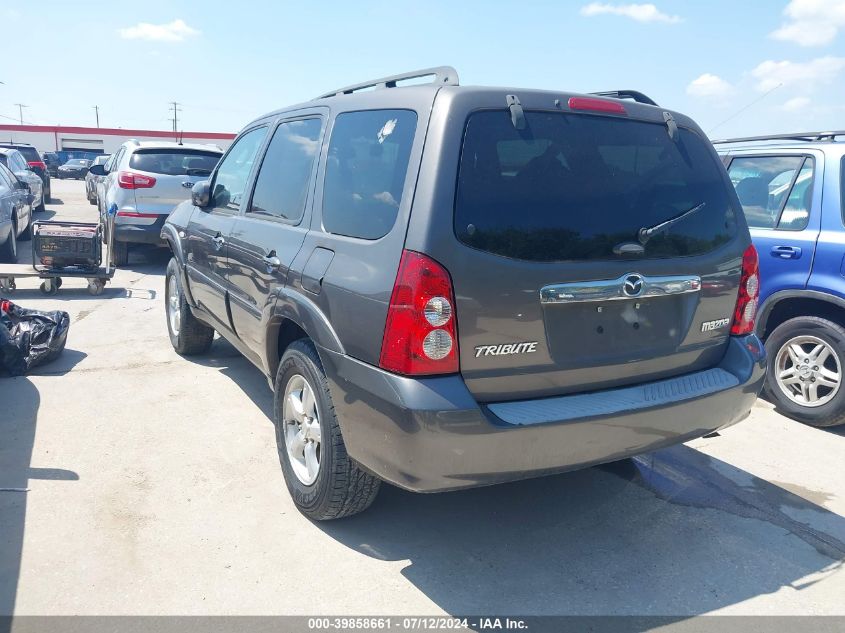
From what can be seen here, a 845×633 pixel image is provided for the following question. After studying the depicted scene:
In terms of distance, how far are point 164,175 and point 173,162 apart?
0.34 metres

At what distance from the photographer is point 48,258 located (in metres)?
7.98

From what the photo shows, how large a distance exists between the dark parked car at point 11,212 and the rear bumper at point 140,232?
1399 millimetres

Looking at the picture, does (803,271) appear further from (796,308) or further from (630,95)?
(630,95)

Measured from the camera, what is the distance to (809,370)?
4.83m

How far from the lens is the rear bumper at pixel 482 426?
247 cm

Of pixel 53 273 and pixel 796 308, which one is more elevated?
pixel 796 308

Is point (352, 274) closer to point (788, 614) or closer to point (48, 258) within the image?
point (788, 614)

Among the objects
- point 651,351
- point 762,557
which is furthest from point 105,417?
point 762,557

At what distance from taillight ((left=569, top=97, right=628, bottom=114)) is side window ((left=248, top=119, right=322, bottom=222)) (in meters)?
1.32

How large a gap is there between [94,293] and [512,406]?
721 cm

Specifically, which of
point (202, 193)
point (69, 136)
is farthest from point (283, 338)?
point (69, 136)

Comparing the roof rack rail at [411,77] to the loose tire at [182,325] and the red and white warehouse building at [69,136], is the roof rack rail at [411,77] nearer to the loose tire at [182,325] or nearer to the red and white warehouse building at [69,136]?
the loose tire at [182,325]

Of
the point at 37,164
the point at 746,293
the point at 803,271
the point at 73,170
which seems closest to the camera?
the point at 746,293

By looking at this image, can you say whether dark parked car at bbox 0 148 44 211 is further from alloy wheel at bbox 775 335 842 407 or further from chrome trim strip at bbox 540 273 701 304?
alloy wheel at bbox 775 335 842 407
